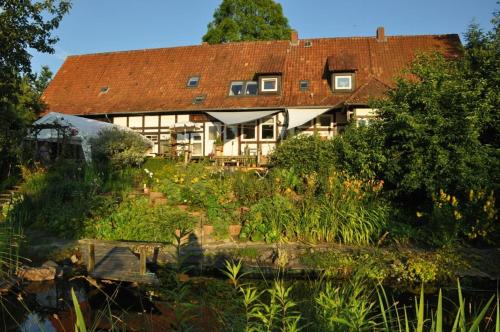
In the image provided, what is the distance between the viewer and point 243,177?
11477 mm

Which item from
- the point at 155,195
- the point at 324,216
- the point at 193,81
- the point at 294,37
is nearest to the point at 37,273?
the point at 155,195

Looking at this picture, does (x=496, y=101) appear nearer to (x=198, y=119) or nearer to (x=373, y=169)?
(x=373, y=169)

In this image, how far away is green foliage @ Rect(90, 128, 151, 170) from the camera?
1541 cm

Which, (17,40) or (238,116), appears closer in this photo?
(17,40)

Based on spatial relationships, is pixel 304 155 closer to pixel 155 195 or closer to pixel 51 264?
pixel 155 195

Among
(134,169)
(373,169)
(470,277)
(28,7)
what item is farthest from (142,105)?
(470,277)

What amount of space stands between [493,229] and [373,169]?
3.15 metres

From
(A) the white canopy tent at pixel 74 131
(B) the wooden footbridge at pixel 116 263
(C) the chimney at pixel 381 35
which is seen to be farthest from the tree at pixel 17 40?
(C) the chimney at pixel 381 35

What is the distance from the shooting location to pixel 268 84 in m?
20.2

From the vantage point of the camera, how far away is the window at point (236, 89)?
20.5 meters

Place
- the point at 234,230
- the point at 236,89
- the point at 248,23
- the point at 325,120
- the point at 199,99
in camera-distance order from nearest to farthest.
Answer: the point at 234,230 → the point at 325,120 → the point at 199,99 → the point at 236,89 → the point at 248,23

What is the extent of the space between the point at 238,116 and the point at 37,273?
41.1 ft

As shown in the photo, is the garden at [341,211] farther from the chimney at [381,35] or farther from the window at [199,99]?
the chimney at [381,35]

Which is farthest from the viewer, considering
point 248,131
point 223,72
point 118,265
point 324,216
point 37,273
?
point 223,72
